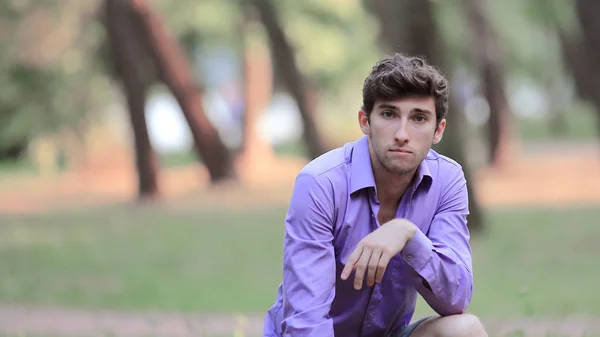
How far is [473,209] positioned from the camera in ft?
44.7

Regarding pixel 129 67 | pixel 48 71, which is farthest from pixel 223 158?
pixel 48 71

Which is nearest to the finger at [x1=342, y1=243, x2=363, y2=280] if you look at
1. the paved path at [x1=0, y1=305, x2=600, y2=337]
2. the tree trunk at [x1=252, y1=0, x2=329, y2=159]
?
the paved path at [x1=0, y1=305, x2=600, y2=337]

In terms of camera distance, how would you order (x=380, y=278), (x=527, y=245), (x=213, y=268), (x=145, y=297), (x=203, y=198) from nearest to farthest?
(x=380, y=278), (x=145, y=297), (x=213, y=268), (x=527, y=245), (x=203, y=198)

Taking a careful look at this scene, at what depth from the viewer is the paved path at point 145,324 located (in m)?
7.22

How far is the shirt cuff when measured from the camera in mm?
3506

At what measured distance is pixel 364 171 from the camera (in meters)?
3.64

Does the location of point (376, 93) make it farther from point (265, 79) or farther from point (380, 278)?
point (265, 79)

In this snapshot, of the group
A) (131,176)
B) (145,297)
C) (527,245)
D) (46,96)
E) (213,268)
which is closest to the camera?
(145,297)

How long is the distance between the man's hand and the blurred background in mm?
1755

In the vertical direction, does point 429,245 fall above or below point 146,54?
below

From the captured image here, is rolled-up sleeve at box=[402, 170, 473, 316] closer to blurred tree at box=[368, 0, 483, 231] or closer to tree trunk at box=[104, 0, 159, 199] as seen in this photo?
blurred tree at box=[368, 0, 483, 231]

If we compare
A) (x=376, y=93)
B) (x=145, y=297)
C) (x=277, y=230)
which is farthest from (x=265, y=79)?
(x=376, y=93)

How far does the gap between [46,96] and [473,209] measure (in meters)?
16.1

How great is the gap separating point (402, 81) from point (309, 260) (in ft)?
2.42
